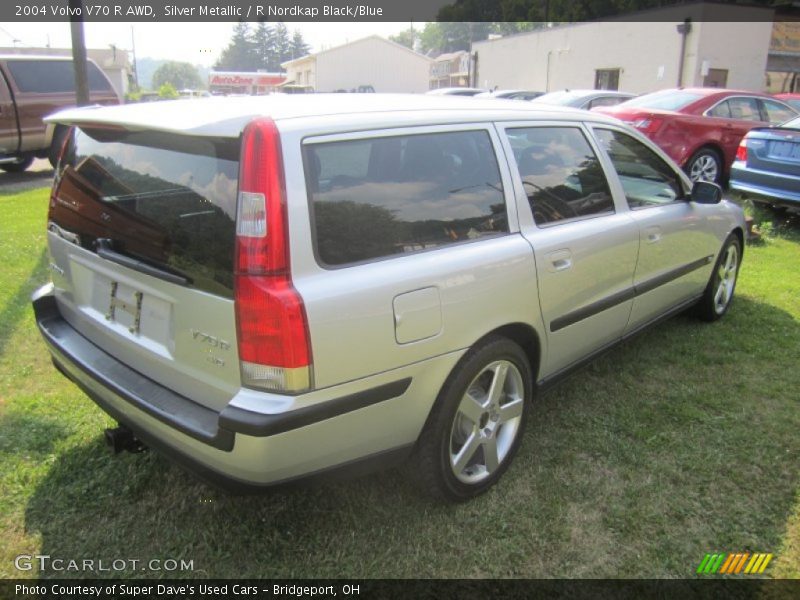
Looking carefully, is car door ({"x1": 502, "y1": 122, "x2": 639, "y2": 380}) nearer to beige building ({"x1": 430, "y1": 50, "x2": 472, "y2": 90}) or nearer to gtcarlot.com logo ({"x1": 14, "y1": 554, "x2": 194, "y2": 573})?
gtcarlot.com logo ({"x1": 14, "y1": 554, "x2": 194, "y2": 573})

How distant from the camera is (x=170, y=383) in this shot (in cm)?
229

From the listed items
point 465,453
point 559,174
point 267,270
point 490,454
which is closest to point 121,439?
point 267,270

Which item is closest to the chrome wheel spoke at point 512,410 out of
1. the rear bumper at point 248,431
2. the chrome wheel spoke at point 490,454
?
the chrome wheel spoke at point 490,454

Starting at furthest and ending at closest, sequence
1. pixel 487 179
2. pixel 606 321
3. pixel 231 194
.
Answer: pixel 606 321
pixel 487 179
pixel 231 194

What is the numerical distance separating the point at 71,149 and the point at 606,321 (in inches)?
107

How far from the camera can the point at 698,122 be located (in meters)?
8.75

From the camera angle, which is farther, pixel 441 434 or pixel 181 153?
pixel 441 434

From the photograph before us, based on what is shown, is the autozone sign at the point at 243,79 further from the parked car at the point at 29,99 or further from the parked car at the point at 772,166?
the parked car at the point at 772,166

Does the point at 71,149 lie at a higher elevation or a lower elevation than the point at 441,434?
higher

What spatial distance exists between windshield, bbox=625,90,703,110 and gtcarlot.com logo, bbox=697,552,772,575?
7802 millimetres

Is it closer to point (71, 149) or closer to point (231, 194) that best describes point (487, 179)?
point (231, 194)

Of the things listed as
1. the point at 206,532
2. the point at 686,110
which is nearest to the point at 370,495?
the point at 206,532

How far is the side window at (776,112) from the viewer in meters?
9.88

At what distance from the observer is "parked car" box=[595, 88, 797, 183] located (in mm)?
8547
